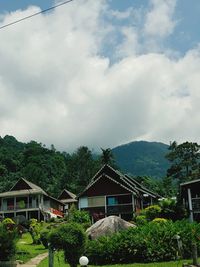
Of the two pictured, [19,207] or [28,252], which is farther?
[19,207]

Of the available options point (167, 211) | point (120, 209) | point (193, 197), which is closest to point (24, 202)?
point (120, 209)

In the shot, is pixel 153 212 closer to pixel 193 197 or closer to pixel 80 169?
pixel 193 197

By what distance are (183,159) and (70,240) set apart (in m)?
60.0

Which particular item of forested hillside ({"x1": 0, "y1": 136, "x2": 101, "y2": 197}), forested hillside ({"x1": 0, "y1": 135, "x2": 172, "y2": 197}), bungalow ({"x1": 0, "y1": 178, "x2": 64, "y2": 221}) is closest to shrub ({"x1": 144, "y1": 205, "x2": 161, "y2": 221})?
bungalow ({"x1": 0, "y1": 178, "x2": 64, "y2": 221})

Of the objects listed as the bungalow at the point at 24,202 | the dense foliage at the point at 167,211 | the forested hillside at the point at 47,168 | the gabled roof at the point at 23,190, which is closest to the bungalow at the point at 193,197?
the dense foliage at the point at 167,211

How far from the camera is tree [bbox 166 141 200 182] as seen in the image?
2896 inches

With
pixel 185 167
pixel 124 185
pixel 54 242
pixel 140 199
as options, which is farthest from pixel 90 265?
pixel 185 167

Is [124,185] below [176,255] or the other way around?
the other way around

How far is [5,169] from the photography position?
91.1 metres

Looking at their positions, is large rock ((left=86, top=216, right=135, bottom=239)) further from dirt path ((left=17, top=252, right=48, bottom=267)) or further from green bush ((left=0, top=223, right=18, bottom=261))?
green bush ((left=0, top=223, right=18, bottom=261))

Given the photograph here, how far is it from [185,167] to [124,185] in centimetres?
2541

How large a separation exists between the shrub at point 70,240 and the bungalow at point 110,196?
33816 millimetres

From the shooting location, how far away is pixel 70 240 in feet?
55.7

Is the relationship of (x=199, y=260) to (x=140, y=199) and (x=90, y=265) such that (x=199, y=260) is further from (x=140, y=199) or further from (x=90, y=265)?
(x=140, y=199)
